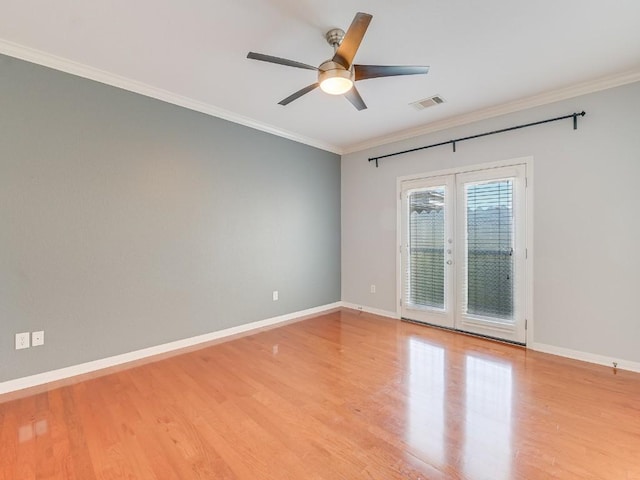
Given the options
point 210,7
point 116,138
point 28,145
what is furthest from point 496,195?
point 28,145

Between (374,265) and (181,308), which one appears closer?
(181,308)

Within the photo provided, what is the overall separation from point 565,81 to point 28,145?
16.1 ft

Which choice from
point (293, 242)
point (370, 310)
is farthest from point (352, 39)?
point (370, 310)

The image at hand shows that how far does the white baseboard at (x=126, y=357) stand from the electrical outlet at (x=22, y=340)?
0.26 metres

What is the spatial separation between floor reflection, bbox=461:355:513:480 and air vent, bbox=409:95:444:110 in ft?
9.21

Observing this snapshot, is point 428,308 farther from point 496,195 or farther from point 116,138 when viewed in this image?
point 116,138

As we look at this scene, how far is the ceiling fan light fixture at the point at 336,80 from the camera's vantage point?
2141 mm

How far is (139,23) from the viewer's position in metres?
2.15

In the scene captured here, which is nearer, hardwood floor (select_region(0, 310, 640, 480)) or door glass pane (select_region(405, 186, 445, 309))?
hardwood floor (select_region(0, 310, 640, 480))

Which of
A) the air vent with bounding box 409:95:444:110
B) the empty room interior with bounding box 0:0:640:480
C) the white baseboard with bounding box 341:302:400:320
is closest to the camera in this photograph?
the empty room interior with bounding box 0:0:640:480

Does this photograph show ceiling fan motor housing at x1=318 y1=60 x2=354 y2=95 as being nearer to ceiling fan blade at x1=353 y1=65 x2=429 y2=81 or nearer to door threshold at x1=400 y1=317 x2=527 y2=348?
ceiling fan blade at x1=353 y1=65 x2=429 y2=81

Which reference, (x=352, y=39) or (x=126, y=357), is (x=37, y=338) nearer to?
(x=126, y=357)

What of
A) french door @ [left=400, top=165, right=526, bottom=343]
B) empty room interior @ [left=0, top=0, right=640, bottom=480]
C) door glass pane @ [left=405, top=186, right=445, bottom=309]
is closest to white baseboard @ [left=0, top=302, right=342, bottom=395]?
empty room interior @ [left=0, top=0, right=640, bottom=480]

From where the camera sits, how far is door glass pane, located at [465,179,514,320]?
138 inches
